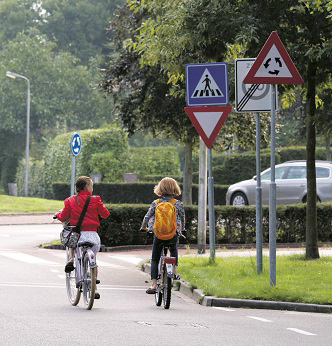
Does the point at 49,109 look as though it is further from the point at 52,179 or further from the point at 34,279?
the point at 34,279

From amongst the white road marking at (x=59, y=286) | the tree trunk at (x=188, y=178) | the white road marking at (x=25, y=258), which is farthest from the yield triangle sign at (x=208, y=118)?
the tree trunk at (x=188, y=178)

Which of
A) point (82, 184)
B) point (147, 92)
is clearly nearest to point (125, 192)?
point (147, 92)

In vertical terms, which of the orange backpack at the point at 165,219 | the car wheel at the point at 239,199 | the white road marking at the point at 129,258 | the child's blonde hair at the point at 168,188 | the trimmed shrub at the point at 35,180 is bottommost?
the white road marking at the point at 129,258

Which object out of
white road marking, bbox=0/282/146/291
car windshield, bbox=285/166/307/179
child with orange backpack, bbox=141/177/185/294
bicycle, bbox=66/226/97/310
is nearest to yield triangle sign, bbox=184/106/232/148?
white road marking, bbox=0/282/146/291

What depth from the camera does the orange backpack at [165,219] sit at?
1162 cm

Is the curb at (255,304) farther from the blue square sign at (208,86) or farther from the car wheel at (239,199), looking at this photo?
the car wheel at (239,199)

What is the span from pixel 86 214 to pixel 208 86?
4.66 m

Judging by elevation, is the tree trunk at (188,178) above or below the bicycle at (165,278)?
above

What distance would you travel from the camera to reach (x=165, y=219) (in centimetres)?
1164

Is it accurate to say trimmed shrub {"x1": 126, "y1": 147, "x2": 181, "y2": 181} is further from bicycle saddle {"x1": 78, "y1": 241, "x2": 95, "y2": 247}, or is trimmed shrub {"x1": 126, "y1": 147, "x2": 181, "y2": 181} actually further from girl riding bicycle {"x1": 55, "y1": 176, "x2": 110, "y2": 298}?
bicycle saddle {"x1": 78, "y1": 241, "x2": 95, "y2": 247}

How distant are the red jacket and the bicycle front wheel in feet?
1.19

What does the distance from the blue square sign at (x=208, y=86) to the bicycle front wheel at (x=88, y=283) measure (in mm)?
4772

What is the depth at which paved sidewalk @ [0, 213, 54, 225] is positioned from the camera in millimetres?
31891

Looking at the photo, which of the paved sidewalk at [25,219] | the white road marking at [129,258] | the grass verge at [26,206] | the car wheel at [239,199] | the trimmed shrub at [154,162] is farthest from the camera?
the trimmed shrub at [154,162]
